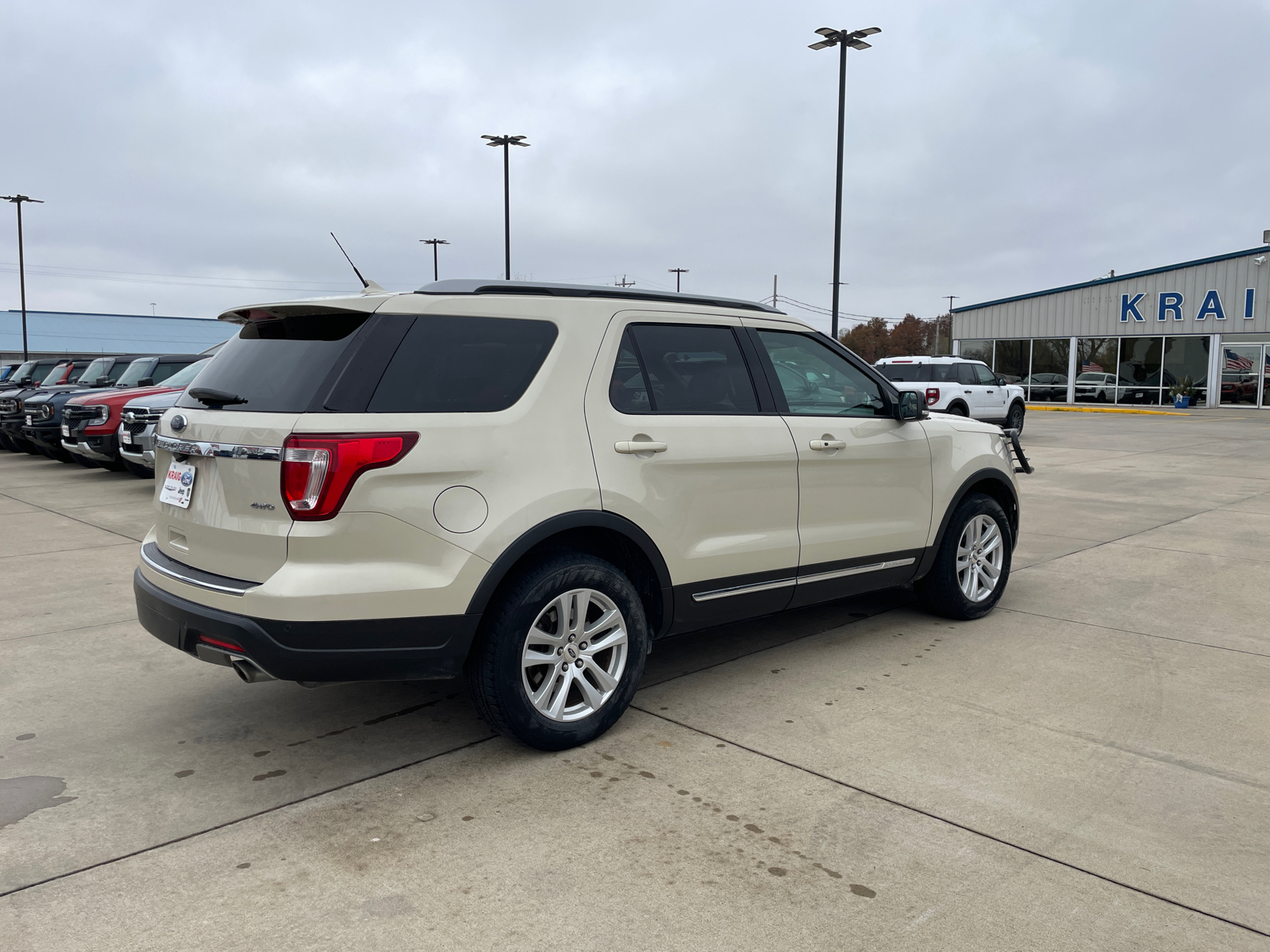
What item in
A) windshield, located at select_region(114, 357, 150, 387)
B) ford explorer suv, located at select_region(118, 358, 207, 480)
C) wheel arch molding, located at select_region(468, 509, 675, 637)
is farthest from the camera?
windshield, located at select_region(114, 357, 150, 387)

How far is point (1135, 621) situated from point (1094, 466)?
988 centimetres

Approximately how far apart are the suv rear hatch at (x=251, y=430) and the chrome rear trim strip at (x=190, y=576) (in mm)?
24

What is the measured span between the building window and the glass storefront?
3cm

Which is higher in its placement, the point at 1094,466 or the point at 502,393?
the point at 502,393

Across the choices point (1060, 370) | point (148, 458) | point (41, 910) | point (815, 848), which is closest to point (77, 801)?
point (41, 910)

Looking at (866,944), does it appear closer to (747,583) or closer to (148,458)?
(747,583)

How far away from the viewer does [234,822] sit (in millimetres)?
3359

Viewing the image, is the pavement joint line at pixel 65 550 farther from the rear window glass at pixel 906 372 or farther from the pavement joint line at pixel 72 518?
the rear window glass at pixel 906 372

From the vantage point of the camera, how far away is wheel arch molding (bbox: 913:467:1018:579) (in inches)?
220

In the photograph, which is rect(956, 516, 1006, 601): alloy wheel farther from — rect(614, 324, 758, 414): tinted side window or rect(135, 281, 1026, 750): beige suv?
rect(614, 324, 758, 414): tinted side window

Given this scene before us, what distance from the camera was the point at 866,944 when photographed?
2.65 meters

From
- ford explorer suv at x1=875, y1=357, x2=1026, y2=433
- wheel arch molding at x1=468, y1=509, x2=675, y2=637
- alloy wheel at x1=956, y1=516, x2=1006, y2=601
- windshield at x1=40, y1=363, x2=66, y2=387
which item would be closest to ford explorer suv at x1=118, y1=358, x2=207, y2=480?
windshield at x1=40, y1=363, x2=66, y2=387

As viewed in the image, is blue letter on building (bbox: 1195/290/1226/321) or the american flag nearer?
blue letter on building (bbox: 1195/290/1226/321)

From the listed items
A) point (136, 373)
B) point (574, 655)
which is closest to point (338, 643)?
point (574, 655)
